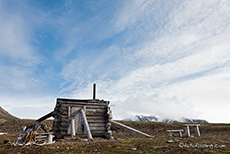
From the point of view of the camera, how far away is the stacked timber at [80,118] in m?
13.4

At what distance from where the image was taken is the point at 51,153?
6.84 m

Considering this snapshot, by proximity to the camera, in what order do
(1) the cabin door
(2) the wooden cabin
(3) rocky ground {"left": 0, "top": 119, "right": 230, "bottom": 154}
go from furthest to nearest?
(1) the cabin door
(2) the wooden cabin
(3) rocky ground {"left": 0, "top": 119, "right": 230, "bottom": 154}

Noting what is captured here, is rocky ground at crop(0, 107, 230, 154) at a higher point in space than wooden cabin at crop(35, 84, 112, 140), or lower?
lower

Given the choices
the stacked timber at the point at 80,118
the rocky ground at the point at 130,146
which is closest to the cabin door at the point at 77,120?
the stacked timber at the point at 80,118

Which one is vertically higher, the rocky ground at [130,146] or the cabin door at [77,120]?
the cabin door at [77,120]

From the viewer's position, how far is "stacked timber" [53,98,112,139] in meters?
13.4

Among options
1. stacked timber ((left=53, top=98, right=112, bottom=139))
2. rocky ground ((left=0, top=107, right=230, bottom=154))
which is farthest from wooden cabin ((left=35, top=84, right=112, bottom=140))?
rocky ground ((left=0, top=107, right=230, bottom=154))

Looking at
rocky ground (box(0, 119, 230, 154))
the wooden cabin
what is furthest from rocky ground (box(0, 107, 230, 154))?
the wooden cabin

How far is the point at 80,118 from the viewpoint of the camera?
13.9 meters

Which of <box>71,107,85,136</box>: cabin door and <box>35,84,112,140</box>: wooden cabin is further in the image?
<box>71,107,85,136</box>: cabin door

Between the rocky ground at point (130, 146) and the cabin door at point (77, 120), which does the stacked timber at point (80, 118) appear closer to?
the cabin door at point (77, 120)

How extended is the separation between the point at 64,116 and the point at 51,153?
725 cm

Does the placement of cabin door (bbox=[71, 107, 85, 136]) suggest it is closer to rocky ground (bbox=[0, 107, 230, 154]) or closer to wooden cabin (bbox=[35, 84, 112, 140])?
wooden cabin (bbox=[35, 84, 112, 140])

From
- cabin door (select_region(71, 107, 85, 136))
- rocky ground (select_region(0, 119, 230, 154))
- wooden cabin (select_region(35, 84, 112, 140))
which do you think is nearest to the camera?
rocky ground (select_region(0, 119, 230, 154))
